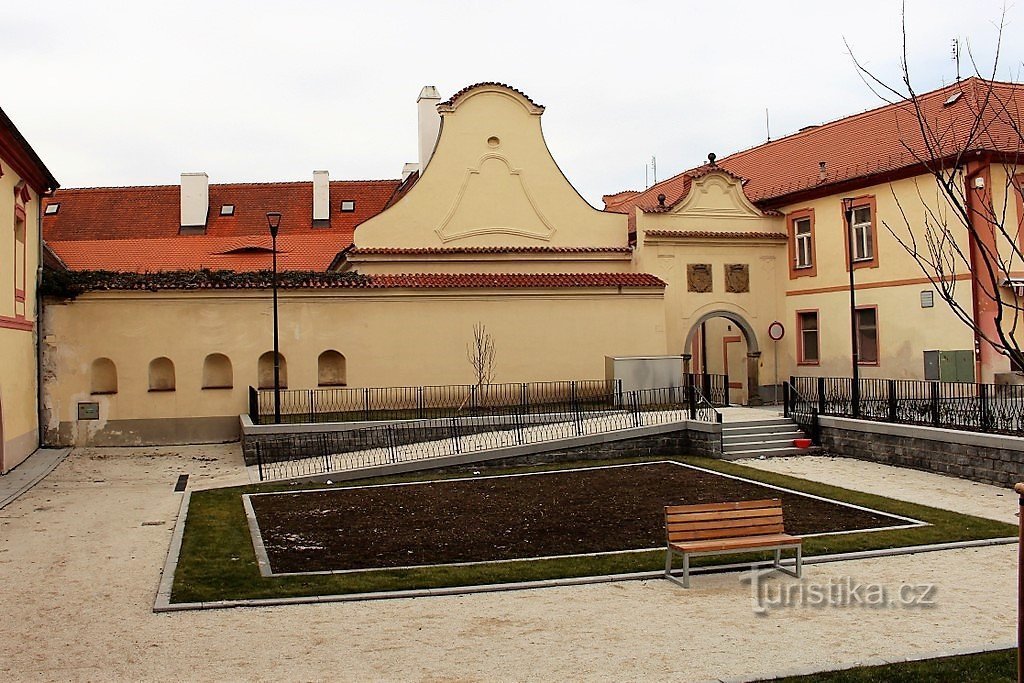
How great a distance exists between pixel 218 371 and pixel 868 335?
18321 millimetres

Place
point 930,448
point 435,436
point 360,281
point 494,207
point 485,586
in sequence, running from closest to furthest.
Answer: point 485,586
point 930,448
point 435,436
point 360,281
point 494,207

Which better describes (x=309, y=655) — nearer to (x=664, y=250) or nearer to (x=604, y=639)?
(x=604, y=639)

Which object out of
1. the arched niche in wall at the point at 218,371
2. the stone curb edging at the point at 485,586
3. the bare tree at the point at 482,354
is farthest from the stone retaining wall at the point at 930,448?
the arched niche in wall at the point at 218,371

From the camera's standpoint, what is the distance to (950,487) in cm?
1658

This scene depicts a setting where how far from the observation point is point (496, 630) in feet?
28.1

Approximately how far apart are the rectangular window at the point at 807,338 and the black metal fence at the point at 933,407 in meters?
4.25

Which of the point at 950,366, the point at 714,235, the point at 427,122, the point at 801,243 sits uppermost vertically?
the point at 427,122

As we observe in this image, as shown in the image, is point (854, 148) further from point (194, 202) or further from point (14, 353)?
point (194, 202)

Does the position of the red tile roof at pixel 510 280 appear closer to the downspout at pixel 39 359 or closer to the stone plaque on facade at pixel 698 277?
the stone plaque on facade at pixel 698 277

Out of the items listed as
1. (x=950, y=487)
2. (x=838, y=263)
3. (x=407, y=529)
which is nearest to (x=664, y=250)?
(x=838, y=263)

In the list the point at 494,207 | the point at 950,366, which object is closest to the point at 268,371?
the point at 494,207

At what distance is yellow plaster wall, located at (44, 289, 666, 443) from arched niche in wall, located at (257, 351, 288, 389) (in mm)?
196

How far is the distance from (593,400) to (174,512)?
14.1 metres

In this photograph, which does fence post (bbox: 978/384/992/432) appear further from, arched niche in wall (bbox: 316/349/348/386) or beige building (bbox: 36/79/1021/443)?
arched niche in wall (bbox: 316/349/348/386)
